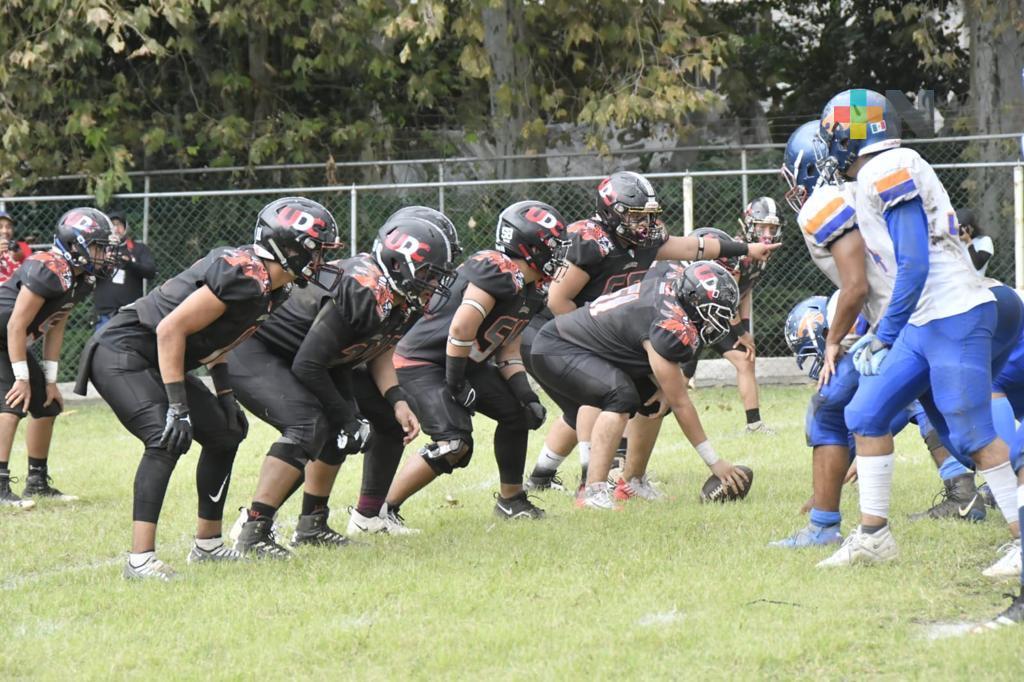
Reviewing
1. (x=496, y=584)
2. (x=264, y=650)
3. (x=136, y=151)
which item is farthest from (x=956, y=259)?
(x=136, y=151)

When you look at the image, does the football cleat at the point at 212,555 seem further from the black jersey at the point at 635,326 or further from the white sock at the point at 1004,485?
the white sock at the point at 1004,485

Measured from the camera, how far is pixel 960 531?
6898mm

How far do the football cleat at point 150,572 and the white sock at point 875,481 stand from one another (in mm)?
3110

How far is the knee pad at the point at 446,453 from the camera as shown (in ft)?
24.7

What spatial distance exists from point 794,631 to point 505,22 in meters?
12.1

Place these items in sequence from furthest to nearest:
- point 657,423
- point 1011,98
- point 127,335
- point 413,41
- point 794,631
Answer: point 413,41 < point 1011,98 < point 657,423 < point 127,335 < point 794,631

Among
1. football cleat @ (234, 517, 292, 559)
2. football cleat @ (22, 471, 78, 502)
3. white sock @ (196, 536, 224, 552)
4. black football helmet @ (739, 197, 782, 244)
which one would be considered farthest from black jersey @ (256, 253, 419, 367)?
black football helmet @ (739, 197, 782, 244)

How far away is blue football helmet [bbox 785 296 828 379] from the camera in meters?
7.50

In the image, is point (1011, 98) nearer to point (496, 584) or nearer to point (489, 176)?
point (489, 176)

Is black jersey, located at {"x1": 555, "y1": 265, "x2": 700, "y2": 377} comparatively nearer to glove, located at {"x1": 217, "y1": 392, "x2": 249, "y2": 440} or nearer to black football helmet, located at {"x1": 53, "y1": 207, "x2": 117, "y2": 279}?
glove, located at {"x1": 217, "y1": 392, "x2": 249, "y2": 440}

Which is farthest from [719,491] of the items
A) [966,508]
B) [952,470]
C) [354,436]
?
[354,436]

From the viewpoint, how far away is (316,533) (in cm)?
733

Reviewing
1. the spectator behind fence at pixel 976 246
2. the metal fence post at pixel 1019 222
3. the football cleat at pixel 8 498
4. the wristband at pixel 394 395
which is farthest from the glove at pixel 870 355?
the metal fence post at pixel 1019 222

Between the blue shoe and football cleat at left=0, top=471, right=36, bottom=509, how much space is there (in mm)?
5011
